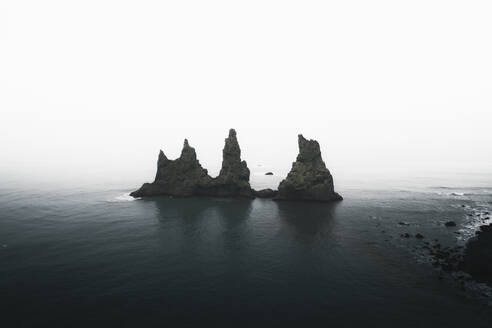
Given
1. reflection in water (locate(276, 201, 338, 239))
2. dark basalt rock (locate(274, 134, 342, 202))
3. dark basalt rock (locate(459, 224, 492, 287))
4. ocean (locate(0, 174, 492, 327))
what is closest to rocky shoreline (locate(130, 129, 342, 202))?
dark basalt rock (locate(274, 134, 342, 202))

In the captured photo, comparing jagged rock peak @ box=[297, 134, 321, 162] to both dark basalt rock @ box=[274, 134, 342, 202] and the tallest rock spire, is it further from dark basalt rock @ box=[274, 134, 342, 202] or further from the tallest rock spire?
the tallest rock spire

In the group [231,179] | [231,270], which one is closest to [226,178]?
[231,179]

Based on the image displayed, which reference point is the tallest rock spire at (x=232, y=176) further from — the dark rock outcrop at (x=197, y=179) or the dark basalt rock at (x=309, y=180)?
the dark basalt rock at (x=309, y=180)

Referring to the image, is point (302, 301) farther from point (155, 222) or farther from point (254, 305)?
point (155, 222)

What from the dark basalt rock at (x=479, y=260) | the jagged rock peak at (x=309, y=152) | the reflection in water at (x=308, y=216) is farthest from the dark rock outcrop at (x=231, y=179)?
the dark basalt rock at (x=479, y=260)

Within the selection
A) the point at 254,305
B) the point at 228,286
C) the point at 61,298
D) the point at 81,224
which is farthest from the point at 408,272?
the point at 81,224

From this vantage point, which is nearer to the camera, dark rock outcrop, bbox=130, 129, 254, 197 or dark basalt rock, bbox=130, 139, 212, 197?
dark rock outcrop, bbox=130, 129, 254, 197
